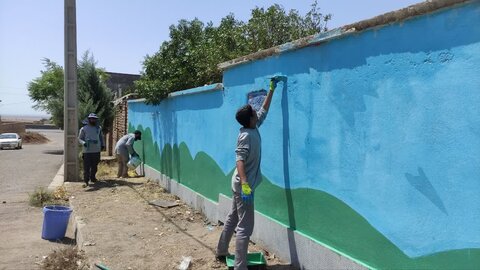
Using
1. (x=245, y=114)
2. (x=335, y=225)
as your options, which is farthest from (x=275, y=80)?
(x=335, y=225)

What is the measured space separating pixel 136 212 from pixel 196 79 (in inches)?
164

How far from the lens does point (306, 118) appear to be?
16.5 ft

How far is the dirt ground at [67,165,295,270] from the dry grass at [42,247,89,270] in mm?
133

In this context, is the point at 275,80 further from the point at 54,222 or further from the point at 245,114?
the point at 54,222

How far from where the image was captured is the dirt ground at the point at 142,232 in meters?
5.71

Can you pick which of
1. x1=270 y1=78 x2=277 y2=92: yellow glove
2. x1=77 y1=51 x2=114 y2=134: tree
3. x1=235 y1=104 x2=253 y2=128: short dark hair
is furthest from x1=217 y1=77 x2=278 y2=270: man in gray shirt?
x1=77 y1=51 x2=114 y2=134: tree

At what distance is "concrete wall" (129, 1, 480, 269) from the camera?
10.3 ft

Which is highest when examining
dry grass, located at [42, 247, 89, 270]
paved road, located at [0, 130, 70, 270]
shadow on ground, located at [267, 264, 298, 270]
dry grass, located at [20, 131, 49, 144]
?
shadow on ground, located at [267, 264, 298, 270]

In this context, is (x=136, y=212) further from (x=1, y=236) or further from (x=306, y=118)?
(x=306, y=118)

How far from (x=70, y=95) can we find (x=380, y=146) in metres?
11.7

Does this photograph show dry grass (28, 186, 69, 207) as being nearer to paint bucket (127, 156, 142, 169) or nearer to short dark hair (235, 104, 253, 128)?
paint bucket (127, 156, 142, 169)

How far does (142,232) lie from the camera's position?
7172 millimetres

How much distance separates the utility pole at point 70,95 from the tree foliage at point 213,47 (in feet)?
8.70

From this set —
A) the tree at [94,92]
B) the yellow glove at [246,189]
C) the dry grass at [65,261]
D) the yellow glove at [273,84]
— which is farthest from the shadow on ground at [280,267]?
the tree at [94,92]
